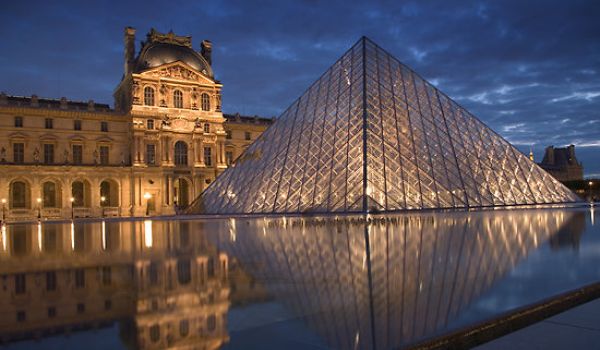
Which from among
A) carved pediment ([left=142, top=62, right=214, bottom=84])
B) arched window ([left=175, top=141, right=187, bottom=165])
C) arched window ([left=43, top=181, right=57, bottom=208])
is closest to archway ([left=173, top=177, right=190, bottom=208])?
arched window ([left=175, top=141, right=187, bottom=165])

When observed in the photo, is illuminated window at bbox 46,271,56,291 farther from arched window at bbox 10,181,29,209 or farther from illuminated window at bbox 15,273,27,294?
arched window at bbox 10,181,29,209

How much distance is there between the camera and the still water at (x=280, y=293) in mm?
3223

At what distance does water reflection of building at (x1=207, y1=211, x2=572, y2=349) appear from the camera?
3355mm

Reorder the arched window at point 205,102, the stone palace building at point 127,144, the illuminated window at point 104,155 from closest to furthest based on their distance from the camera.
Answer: the stone palace building at point 127,144 → the illuminated window at point 104,155 → the arched window at point 205,102

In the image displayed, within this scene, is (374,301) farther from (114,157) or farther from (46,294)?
(114,157)

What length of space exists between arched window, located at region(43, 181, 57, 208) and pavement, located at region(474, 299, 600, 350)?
45992 mm

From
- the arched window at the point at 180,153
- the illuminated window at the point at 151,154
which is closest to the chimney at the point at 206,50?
the arched window at the point at 180,153

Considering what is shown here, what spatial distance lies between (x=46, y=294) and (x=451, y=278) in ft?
13.3

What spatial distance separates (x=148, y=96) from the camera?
4597cm

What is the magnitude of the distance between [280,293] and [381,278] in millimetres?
1164

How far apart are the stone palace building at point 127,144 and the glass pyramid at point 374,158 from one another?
17.5m

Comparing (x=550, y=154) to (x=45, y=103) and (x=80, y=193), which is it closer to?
(x=80, y=193)

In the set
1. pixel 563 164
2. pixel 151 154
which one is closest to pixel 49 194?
pixel 151 154

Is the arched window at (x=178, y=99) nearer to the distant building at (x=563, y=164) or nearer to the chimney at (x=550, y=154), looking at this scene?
the distant building at (x=563, y=164)
